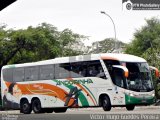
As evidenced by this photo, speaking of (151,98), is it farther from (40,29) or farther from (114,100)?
(40,29)

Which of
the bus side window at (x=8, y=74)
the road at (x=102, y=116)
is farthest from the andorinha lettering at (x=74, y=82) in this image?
the bus side window at (x=8, y=74)

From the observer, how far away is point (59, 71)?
27.9 m

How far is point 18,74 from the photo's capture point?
101 ft

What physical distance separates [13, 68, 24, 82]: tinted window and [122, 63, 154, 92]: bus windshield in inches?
325

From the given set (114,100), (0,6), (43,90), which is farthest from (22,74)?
(0,6)

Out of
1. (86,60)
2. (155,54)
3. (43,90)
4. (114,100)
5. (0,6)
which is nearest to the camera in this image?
(0,6)

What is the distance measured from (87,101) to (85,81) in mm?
1107

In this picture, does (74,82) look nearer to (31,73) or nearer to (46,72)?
(46,72)

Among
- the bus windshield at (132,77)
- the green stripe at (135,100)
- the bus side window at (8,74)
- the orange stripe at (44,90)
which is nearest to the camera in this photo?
the green stripe at (135,100)

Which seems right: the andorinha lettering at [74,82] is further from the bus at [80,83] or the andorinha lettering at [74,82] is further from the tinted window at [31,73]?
the tinted window at [31,73]

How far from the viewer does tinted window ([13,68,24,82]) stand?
30.5 metres

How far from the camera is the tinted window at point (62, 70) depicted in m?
27.3

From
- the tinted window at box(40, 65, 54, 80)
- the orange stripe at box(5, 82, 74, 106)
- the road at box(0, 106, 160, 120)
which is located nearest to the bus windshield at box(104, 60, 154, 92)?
Result: the road at box(0, 106, 160, 120)

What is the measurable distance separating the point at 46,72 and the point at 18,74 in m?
2.74
